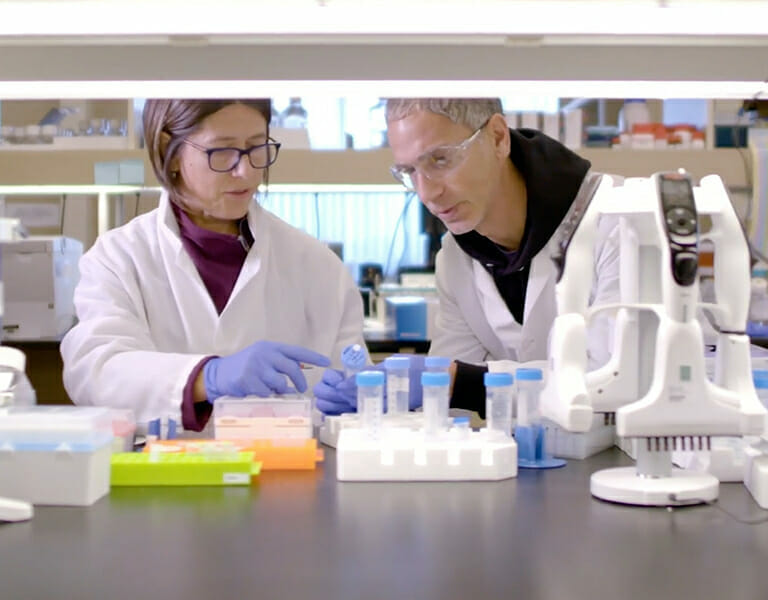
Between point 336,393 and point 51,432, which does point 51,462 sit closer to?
point 51,432

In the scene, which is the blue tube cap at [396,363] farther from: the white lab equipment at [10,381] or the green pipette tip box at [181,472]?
the white lab equipment at [10,381]

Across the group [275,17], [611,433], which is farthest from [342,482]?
[275,17]

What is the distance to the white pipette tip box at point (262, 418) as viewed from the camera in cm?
151

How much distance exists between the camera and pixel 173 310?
86.2 inches

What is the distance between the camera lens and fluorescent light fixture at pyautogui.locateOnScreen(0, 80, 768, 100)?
1.45 m

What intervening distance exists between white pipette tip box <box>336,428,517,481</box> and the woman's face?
943 millimetres

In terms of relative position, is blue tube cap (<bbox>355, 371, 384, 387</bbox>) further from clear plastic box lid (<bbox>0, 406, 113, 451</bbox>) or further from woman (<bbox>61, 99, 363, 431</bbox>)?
woman (<bbox>61, 99, 363, 431</bbox>)

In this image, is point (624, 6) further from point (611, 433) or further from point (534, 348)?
point (534, 348)

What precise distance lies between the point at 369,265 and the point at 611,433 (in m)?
3.31

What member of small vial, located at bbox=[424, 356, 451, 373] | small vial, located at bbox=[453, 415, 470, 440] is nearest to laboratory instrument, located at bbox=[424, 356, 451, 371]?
small vial, located at bbox=[424, 356, 451, 373]

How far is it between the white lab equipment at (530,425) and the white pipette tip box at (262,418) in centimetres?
34

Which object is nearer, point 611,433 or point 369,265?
point 611,433

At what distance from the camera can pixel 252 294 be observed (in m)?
2.18

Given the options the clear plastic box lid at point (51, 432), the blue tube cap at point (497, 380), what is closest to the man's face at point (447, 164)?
the blue tube cap at point (497, 380)
